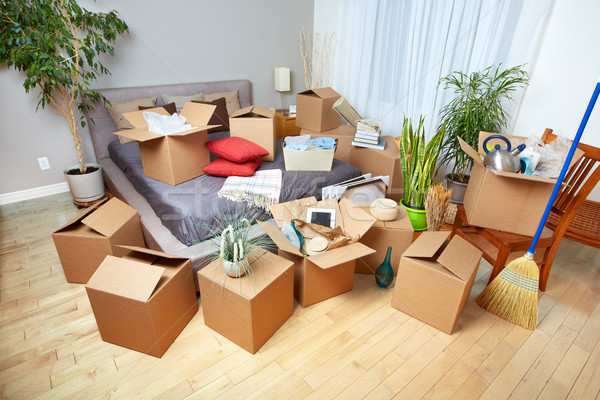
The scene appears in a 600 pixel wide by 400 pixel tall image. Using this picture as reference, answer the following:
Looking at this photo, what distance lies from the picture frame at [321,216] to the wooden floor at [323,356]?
417mm

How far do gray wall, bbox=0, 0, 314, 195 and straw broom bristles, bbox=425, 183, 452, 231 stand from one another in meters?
2.43

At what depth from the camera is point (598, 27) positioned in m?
2.05

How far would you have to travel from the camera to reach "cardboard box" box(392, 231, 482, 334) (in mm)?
1463

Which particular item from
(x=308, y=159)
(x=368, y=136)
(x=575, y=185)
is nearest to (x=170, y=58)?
(x=308, y=159)

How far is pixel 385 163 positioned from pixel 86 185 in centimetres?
241

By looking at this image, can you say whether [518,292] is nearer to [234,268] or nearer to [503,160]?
[503,160]

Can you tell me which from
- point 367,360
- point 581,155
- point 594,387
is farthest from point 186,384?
point 581,155

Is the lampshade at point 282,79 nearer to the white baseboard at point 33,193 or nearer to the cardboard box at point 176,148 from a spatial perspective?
the cardboard box at point 176,148

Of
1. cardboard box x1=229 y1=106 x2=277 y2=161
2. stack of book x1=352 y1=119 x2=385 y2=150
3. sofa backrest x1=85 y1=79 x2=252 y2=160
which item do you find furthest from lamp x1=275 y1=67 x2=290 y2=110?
cardboard box x1=229 y1=106 x2=277 y2=161

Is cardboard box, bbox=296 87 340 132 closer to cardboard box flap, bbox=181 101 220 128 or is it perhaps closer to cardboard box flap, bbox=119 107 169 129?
cardboard box flap, bbox=181 101 220 128

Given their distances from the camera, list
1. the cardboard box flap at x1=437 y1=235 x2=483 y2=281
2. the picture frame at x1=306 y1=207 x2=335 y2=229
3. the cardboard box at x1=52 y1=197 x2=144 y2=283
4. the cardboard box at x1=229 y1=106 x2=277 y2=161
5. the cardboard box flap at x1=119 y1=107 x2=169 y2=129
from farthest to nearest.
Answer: the cardboard box at x1=229 y1=106 x2=277 y2=161 → the cardboard box flap at x1=119 y1=107 x2=169 y2=129 → the picture frame at x1=306 y1=207 x2=335 y2=229 → the cardboard box at x1=52 y1=197 x2=144 y2=283 → the cardboard box flap at x1=437 y1=235 x2=483 y2=281

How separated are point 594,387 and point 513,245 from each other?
25.6 inches

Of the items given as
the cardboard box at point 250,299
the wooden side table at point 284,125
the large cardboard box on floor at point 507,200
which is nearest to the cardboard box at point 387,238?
the large cardboard box on floor at point 507,200

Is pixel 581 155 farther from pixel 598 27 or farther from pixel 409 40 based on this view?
pixel 409 40
